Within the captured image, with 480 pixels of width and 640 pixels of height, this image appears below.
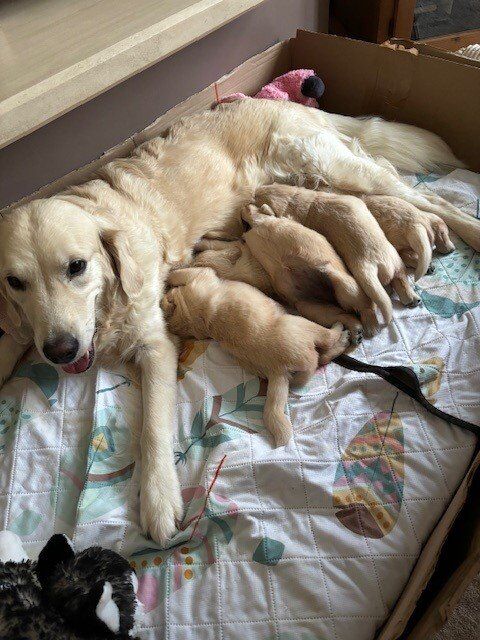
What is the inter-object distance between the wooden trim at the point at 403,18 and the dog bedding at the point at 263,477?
5.06 feet

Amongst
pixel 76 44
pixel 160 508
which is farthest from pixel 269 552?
pixel 76 44

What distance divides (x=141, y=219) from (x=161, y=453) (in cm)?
73

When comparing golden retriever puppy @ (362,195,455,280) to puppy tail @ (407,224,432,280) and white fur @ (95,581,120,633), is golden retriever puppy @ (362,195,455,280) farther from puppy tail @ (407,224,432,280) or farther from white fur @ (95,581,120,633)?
white fur @ (95,581,120,633)

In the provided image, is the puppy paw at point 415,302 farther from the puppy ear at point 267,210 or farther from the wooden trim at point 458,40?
the wooden trim at point 458,40

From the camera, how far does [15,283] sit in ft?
3.96

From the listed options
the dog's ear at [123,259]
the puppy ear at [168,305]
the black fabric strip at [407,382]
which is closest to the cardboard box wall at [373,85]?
the dog's ear at [123,259]

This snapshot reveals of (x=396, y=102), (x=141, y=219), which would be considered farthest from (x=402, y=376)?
(x=396, y=102)

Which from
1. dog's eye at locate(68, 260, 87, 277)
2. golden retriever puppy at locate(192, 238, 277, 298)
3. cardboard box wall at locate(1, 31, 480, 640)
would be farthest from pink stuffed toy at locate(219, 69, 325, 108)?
dog's eye at locate(68, 260, 87, 277)

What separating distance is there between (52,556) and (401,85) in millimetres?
1962

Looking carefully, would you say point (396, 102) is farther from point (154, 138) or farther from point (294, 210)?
point (154, 138)

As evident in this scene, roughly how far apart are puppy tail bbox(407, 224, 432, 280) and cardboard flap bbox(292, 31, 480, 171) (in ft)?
2.17

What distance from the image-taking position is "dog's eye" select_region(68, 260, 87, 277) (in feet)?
3.97

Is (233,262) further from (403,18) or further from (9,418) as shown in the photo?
(403,18)

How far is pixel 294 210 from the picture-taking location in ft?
5.36
